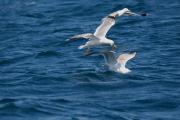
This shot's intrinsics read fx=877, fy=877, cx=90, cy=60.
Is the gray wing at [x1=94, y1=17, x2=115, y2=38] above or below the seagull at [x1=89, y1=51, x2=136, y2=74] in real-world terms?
above

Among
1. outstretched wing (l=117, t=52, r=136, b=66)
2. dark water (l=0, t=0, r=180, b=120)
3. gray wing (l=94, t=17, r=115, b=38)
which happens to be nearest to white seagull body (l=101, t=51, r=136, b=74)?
outstretched wing (l=117, t=52, r=136, b=66)

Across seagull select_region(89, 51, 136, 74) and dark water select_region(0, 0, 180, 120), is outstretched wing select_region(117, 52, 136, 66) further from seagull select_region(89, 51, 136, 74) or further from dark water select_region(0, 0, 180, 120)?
dark water select_region(0, 0, 180, 120)

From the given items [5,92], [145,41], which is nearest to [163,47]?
[145,41]

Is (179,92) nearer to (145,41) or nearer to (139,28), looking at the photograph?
(145,41)

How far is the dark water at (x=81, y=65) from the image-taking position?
21.7 m

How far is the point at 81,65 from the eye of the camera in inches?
1053

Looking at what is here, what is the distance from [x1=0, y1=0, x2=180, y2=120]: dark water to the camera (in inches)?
853

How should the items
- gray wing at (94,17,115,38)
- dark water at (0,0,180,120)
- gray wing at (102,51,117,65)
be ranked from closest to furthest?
dark water at (0,0,180,120) → gray wing at (94,17,115,38) → gray wing at (102,51,117,65)

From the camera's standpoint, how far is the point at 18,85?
2452 centimetres

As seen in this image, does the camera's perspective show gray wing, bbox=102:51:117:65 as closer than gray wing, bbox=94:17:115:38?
No

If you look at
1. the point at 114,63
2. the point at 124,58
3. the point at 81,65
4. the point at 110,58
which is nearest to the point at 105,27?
the point at 110,58

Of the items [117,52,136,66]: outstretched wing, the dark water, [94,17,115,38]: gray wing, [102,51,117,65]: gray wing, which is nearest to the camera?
the dark water

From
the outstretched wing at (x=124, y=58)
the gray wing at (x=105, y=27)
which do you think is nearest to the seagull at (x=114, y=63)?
the outstretched wing at (x=124, y=58)

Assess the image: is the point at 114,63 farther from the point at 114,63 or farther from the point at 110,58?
the point at 110,58
